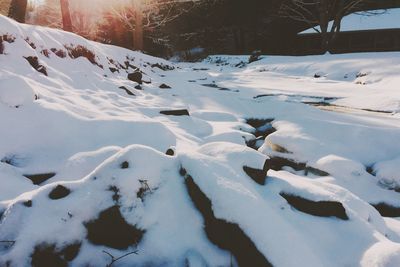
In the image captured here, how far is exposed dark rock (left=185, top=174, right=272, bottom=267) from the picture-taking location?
153 centimetres

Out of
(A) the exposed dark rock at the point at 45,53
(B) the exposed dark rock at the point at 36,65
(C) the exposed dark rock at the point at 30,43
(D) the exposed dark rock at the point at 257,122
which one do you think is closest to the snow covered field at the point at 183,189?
(B) the exposed dark rock at the point at 36,65

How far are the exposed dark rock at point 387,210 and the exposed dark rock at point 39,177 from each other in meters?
2.41

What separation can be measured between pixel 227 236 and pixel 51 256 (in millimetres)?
838

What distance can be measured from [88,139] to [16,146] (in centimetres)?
51

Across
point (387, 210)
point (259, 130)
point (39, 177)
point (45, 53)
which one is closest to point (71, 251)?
point (39, 177)

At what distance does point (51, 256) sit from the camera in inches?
61.4

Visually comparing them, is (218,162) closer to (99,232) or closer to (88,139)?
(99,232)

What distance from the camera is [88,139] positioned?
2.71 meters

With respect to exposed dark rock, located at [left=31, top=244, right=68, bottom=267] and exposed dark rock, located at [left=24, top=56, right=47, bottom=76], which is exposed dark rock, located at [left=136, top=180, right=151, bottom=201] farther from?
exposed dark rock, located at [left=24, top=56, right=47, bottom=76]

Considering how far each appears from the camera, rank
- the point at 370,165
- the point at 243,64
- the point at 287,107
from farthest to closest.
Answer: the point at 243,64
the point at 287,107
the point at 370,165

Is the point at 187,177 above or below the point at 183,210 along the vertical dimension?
above

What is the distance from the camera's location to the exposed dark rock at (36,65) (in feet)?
13.6

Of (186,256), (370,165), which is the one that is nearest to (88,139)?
(186,256)

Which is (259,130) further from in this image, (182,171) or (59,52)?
(59,52)
